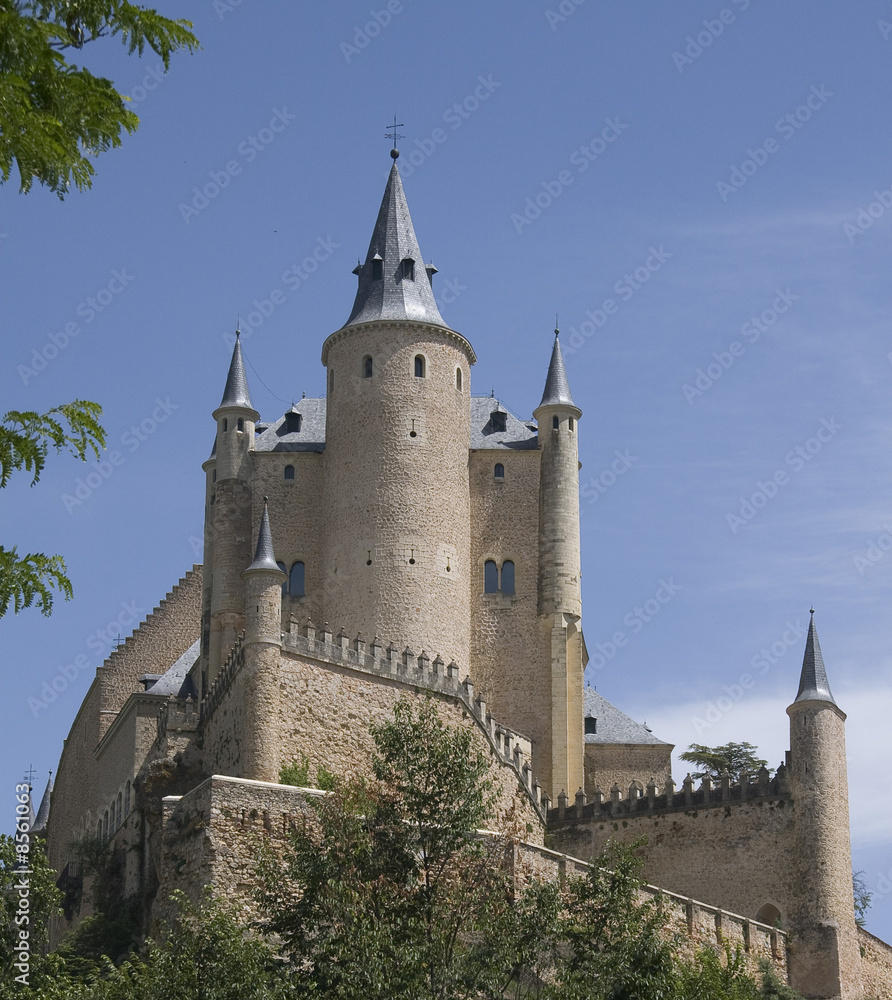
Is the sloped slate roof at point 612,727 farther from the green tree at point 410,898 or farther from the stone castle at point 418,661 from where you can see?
the green tree at point 410,898

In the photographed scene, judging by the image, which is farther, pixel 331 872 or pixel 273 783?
pixel 273 783

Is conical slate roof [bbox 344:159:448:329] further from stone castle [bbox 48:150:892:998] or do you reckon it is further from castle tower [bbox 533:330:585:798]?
castle tower [bbox 533:330:585:798]

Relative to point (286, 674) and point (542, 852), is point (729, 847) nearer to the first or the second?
point (542, 852)

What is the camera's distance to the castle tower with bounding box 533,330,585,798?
183 ft

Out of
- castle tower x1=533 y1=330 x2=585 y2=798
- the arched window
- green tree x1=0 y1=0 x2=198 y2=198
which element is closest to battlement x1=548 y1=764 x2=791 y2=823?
castle tower x1=533 y1=330 x2=585 y2=798

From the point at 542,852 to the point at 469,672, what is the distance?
1500cm

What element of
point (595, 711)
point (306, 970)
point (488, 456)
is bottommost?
point (306, 970)

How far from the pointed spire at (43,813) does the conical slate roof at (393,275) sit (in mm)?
34106

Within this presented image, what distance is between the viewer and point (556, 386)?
60.6 m

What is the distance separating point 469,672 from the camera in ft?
185

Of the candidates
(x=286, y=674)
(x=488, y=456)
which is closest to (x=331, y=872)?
(x=286, y=674)

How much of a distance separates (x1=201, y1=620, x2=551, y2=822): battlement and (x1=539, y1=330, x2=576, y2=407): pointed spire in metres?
10.8

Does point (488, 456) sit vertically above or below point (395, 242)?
below

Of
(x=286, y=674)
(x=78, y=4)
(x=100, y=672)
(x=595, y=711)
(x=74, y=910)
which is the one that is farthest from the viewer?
(x=100, y=672)
